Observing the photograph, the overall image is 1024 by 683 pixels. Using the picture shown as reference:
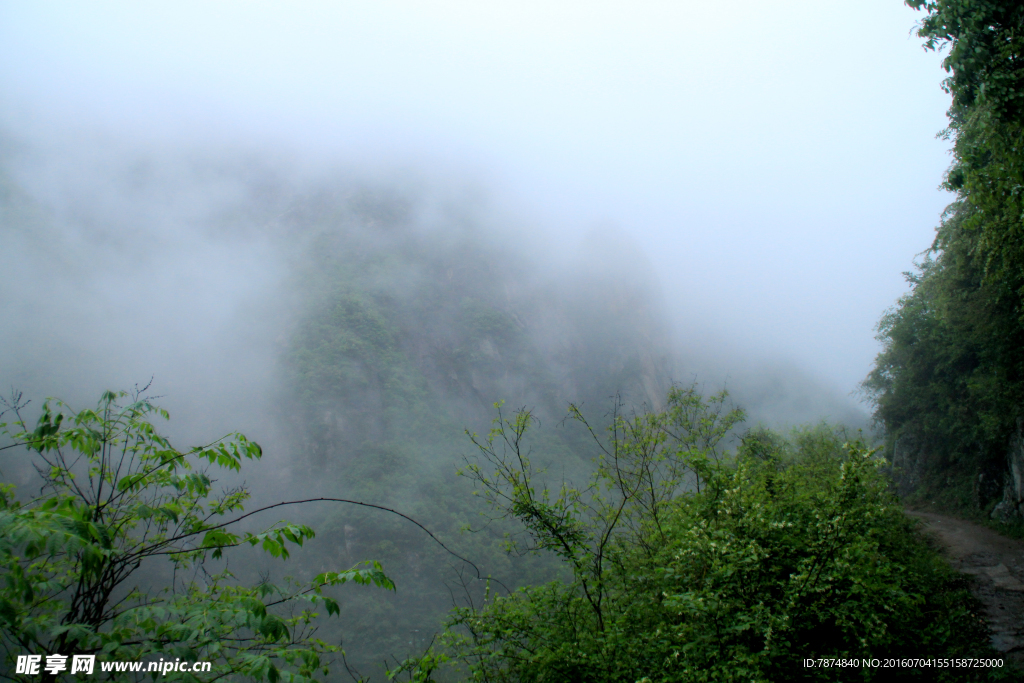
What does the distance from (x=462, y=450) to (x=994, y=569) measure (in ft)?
126

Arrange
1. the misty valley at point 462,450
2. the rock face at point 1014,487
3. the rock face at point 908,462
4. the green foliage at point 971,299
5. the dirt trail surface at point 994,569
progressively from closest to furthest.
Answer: the misty valley at point 462,450, the green foliage at point 971,299, the dirt trail surface at point 994,569, the rock face at point 1014,487, the rock face at point 908,462

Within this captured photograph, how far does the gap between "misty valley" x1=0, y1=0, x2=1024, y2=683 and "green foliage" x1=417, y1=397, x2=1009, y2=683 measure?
2.3 inches

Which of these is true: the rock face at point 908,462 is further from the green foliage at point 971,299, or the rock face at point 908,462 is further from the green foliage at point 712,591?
the green foliage at point 712,591

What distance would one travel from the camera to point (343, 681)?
25.9 metres

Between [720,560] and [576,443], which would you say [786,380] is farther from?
[720,560]

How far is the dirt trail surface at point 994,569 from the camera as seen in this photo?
28.2 ft

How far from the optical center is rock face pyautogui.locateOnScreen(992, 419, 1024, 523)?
17.2 m

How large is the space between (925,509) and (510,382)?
1711 inches

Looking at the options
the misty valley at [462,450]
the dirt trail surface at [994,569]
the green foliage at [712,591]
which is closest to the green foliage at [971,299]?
the misty valley at [462,450]

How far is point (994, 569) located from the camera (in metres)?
12.5

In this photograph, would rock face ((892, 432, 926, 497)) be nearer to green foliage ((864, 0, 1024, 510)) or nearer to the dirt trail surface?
green foliage ((864, 0, 1024, 510))

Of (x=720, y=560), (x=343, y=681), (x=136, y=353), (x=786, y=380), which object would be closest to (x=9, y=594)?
(x=720, y=560)

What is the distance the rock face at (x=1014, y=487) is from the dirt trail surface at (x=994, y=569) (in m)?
0.90

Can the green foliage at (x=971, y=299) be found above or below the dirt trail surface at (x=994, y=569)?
above
